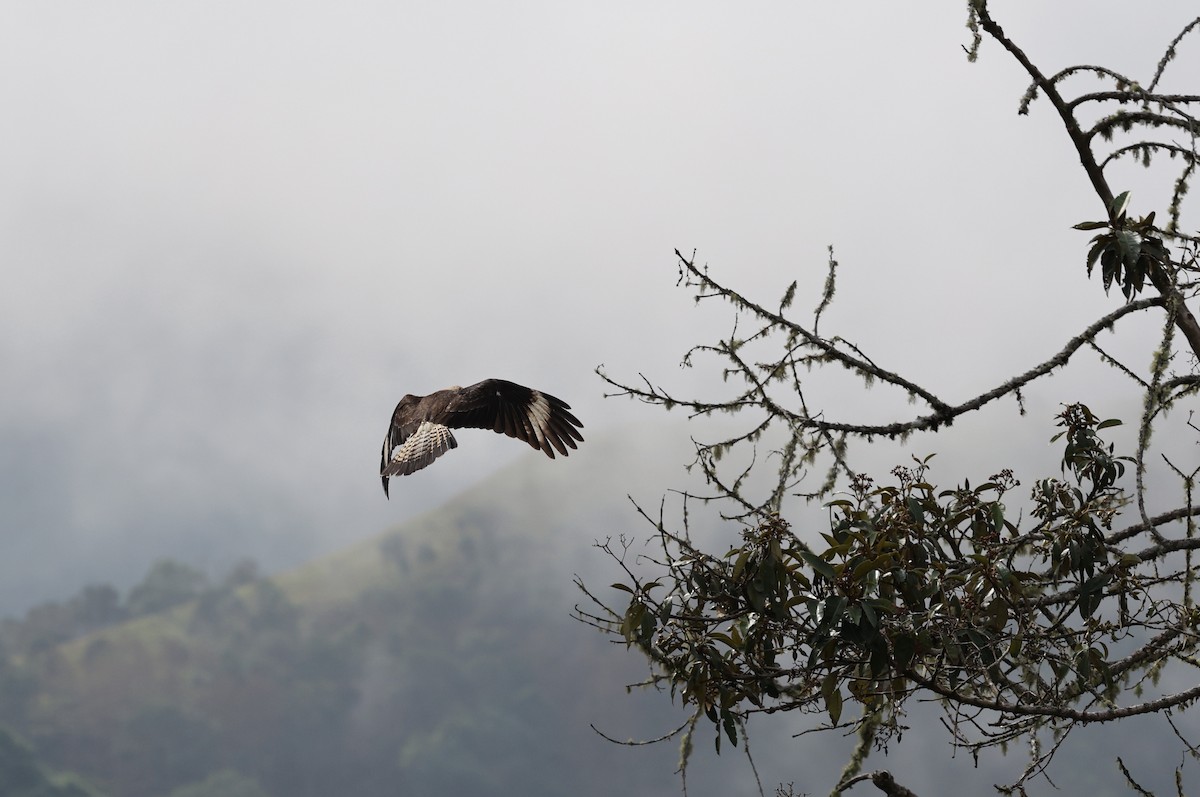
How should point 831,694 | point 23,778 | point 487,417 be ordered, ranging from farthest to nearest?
point 23,778
point 487,417
point 831,694

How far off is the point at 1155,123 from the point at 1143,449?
224 cm

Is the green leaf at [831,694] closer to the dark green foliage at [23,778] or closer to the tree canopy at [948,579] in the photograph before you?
the tree canopy at [948,579]

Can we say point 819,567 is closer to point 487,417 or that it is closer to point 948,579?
point 948,579

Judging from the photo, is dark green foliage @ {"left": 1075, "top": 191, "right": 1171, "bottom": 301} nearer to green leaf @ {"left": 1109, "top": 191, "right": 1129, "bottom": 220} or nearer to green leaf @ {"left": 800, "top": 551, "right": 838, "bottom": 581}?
green leaf @ {"left": 1109, "top": 191, "right": 1129, "bottom": 220}

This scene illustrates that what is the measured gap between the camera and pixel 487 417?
11.2 meters

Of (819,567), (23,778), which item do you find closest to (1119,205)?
(819,567)

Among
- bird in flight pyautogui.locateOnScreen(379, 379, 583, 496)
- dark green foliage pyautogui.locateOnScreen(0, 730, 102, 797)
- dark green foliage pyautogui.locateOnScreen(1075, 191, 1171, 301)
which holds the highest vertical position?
dark green foliage pyautogui.locateOnScreen(0, 730, 102, 797)

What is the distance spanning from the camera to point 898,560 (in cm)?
527

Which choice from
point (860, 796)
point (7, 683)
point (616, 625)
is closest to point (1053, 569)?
point (616, 625)

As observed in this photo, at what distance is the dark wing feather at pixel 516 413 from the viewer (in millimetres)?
10953

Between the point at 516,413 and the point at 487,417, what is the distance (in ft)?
0.82

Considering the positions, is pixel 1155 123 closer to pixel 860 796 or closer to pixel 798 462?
pixel 798 462

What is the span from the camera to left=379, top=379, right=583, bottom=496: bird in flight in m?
10.5

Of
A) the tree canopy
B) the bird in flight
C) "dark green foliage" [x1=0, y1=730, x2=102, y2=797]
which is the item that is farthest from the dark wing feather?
"dark green foliage" [x1=0, y1=730, x2=102, y2=797]
